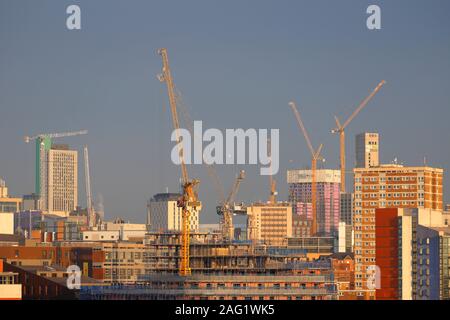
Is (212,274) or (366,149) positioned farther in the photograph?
(366,149)

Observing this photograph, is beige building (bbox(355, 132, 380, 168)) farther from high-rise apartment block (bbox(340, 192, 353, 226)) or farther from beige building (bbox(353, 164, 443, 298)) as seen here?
beige building (bbox(353, 164, 443, 298))

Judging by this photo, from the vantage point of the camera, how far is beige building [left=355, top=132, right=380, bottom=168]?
140500 millimetres

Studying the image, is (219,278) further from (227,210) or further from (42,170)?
(42,170)

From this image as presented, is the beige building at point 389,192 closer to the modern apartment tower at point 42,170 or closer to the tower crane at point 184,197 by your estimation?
the tower crane at point 184,197

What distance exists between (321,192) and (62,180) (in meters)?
29.8

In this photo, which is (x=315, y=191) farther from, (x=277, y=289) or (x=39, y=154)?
(x=277, y=289)

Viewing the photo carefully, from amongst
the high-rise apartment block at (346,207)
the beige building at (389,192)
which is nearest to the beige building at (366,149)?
the high-rise apartment block at (346,207)

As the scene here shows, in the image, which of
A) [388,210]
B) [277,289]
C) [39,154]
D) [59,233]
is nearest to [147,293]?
[277,289]

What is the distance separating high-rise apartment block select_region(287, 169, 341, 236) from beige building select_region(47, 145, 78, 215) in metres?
23.4

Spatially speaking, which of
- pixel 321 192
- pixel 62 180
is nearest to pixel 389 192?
pixel 321 192

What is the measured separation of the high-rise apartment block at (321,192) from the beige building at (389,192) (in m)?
52.4

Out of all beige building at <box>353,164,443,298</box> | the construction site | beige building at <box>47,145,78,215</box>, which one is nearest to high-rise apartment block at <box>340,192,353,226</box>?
beige building at <box>47,145,78,215</box>

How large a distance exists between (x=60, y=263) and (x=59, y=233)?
37.0 metres

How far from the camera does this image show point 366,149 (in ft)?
465
